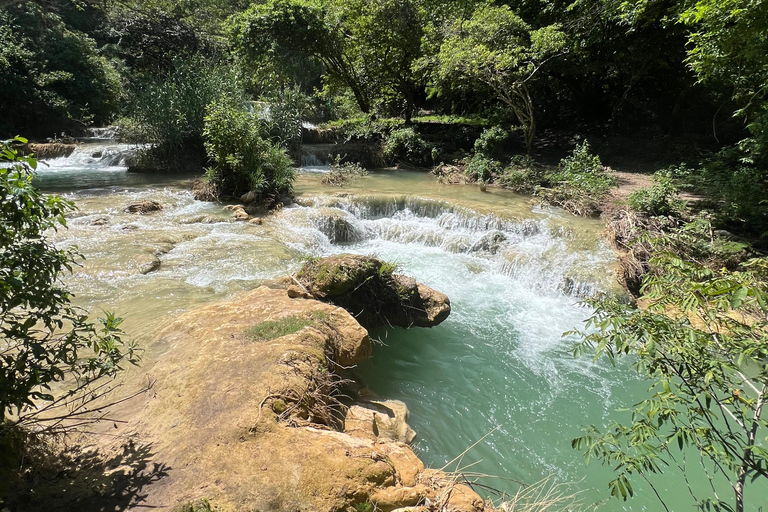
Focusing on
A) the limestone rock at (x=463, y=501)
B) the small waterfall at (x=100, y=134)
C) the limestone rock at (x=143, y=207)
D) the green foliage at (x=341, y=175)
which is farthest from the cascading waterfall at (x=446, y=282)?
the small waterfall at (x=100, y=134)

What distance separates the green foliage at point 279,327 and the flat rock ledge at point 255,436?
0.05 ft

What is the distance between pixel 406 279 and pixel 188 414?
3283 millimetres

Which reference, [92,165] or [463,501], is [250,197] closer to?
[463,501]

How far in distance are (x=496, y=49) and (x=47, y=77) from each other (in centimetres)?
1896

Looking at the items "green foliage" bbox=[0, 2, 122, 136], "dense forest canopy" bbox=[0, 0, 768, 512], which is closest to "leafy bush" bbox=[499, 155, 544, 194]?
"dense forest canopy" bbox=[0, 0, 768, 512]

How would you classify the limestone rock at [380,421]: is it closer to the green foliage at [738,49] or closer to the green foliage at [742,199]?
the green foliage at [742,199]

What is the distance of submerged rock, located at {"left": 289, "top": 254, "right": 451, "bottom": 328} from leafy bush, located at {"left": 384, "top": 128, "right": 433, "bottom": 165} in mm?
11396

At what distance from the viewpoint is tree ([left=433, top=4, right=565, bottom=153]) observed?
11562mm

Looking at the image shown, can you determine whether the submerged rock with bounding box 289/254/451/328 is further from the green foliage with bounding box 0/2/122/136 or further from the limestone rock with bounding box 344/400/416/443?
the green foliage with bounding box 0/2/122/136

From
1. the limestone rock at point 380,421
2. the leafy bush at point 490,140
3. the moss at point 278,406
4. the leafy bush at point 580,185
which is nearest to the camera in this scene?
the moss at point 278,406

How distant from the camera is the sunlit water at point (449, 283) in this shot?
4.11m

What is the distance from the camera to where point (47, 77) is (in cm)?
1697

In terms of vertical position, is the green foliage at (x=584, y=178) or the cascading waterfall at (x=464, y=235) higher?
the green foliage at (x=584, y=178)

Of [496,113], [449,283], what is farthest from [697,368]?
[496,113]
